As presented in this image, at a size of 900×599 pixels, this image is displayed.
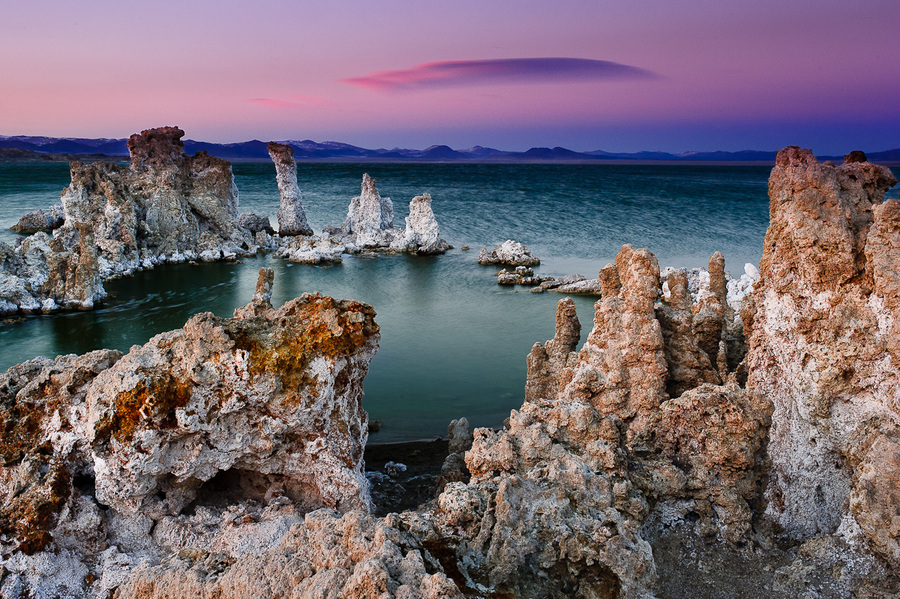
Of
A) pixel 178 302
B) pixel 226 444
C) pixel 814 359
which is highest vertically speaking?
pixel 814 359

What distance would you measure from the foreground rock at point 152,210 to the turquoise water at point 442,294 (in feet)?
4.84

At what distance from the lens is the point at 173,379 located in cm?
701

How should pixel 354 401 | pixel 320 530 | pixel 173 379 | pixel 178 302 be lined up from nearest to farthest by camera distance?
pixel 320 530 < pixel 173 379 < pixel 354 401 < pixel 178 302

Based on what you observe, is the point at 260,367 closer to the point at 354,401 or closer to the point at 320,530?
the point at 354,401

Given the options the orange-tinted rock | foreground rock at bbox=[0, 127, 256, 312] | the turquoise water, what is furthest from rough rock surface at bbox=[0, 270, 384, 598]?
foreground rock at bbox=[0, 127, 256, 312]

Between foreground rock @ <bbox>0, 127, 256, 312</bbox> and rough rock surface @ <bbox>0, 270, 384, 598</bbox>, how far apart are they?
20.3m

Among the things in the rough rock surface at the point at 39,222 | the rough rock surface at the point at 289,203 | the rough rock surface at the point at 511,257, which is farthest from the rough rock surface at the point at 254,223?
the rough rock surface at the point at 511,257

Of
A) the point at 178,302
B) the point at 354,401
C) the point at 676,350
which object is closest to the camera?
the point at 354,401

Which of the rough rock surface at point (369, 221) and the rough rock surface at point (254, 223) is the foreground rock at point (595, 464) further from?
the rough rock surface at point (254, 223)

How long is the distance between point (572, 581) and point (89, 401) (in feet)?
17.4

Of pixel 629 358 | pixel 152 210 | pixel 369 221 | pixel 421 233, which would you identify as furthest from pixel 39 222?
pixel 629 358

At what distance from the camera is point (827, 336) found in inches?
278

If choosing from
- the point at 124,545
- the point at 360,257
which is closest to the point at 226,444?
the point at 124,545

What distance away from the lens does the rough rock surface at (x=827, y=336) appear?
6.61m
